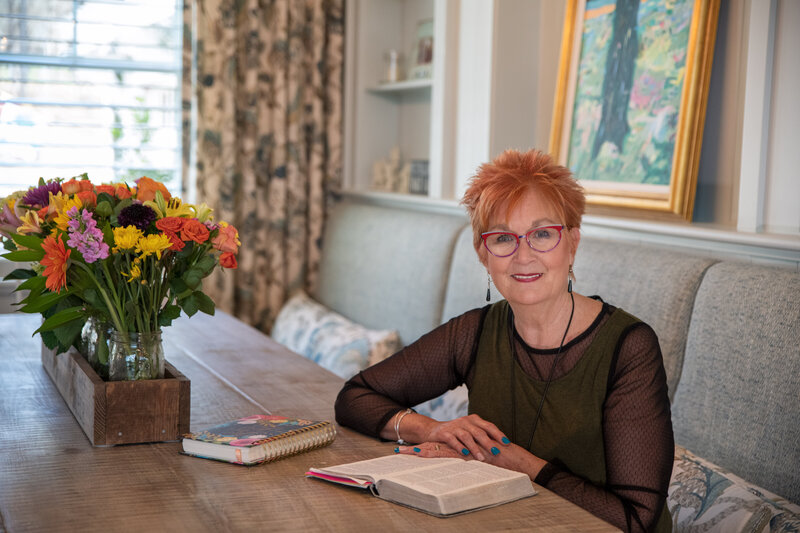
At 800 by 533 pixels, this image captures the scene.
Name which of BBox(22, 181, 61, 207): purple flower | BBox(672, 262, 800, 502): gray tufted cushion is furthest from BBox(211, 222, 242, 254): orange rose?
BBox(672, 262, 800, 502): gray tufted cushion

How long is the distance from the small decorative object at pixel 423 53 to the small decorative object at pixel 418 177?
0.36 m

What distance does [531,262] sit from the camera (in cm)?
168

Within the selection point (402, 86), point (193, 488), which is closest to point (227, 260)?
point (193, 488)

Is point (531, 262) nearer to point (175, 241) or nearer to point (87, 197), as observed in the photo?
point (175, 241)

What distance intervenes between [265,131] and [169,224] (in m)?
2.46

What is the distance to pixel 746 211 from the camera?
213 centimetres

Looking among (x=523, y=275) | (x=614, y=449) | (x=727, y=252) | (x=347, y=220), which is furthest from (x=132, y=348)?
(x=347, y=220)

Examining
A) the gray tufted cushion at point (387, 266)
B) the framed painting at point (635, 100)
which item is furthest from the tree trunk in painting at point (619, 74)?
the gray tufted cushion at point (387, 266)

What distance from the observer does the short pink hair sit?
66.7 inches

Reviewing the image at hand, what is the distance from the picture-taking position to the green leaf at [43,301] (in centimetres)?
152

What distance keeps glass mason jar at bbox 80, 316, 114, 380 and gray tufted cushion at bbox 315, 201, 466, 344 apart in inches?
61.1

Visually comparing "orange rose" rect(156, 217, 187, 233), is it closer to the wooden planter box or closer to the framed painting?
the wooden planter box

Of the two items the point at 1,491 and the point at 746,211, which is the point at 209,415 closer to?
the point at 1,491

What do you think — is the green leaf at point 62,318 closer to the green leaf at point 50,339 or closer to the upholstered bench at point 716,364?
the green leaf at point 50,339
